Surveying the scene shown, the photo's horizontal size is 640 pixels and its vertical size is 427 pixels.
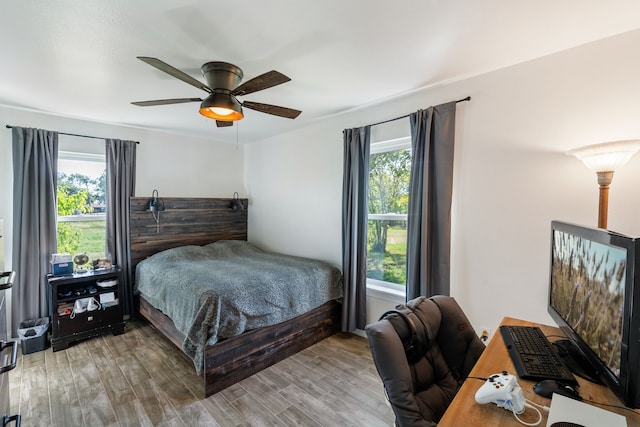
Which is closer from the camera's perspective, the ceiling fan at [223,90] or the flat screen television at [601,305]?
the flat screen television at [601,305]

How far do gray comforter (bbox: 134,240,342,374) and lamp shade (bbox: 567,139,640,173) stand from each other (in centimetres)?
230

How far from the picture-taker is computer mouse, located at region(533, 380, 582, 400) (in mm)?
939

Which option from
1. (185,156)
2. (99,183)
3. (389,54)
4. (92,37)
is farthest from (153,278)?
(389,54)

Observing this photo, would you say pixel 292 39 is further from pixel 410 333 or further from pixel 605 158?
pixel 605 158

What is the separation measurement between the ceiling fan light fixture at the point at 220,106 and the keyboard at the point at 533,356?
6.90 feet

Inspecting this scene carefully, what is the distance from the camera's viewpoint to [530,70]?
2.04m

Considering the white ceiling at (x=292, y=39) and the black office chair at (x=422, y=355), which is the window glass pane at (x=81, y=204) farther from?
the black office chair at (x=422, y=355)

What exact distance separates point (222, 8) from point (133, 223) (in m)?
3.06

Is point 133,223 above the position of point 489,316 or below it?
above

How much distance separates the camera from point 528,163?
2068 millimetres

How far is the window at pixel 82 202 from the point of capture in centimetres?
335

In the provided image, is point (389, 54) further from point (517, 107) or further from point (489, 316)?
point (489, 316)

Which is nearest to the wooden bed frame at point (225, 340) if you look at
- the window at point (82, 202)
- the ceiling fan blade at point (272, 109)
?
the window at point (82, 202)

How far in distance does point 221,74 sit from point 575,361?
2.50 m
